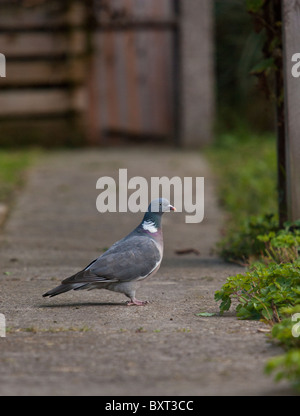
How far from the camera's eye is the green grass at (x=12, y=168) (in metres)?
8.46

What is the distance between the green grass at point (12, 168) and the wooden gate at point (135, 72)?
4.09 ft

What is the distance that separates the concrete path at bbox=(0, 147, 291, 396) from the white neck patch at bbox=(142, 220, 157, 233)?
14.8 inches

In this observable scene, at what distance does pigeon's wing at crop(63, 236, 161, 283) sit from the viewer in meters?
4.25

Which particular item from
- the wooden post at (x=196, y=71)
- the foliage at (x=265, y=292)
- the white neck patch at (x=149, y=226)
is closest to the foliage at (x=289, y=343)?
the foliage at (x=265, y=292)

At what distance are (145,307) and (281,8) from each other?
2235 millimetres

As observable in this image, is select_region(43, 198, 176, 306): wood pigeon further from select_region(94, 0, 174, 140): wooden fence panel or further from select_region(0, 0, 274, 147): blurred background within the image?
select_region(94, 0, 174, 140): wooden fence panel

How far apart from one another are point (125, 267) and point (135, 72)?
25.3ft

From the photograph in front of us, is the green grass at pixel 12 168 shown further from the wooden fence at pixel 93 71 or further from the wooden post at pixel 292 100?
the wooden post at pixel 292 100

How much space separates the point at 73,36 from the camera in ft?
36.9

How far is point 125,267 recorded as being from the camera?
434 cm

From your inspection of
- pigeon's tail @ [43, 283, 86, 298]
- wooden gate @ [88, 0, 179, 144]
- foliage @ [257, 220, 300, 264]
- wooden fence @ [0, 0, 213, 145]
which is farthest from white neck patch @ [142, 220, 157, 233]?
wooden gate @ [88, 0, 179, 144]

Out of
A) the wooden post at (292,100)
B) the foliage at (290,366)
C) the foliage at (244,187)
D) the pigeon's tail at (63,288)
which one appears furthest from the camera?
the foliage at (244,187)

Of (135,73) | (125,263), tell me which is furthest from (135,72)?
(125,263)
